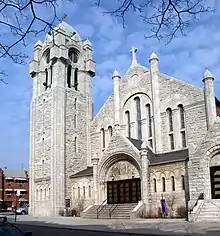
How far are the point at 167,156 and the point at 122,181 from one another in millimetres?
4923

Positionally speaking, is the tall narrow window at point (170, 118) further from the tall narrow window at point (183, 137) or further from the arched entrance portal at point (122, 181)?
the arched entrance portal at point (122, 181)

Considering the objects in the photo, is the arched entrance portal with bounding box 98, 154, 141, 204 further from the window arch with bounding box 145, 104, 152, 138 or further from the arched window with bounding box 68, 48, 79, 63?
the arched window with bounding box 68, 48, 79, 63

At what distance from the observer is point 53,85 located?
40.3m

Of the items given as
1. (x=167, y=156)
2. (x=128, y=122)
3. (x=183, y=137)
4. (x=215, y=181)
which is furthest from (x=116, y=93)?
(x=215, y=181)

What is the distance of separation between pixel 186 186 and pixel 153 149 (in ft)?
25.8

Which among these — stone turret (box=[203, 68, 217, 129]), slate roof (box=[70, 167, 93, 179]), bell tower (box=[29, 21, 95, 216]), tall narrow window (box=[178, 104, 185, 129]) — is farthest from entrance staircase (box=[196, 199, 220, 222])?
bell tower (box=[29, 21, 95, 216])

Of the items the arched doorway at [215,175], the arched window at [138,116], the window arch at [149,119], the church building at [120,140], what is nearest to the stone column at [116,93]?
the church building at [120,140]

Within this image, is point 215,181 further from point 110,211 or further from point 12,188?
point 12,188

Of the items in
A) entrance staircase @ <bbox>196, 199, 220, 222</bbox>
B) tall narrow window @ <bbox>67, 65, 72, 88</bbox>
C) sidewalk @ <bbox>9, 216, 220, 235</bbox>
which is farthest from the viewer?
tall narrow window @ <bbox>67, 65, 72, 88</bbox>

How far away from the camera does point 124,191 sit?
32812 mm

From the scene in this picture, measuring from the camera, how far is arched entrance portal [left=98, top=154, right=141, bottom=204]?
31906mm

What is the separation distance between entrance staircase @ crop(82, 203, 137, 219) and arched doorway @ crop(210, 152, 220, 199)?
759 centimetres

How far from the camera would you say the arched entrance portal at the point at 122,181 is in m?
31.9

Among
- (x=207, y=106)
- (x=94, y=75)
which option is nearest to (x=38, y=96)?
(x=94, y=75)
